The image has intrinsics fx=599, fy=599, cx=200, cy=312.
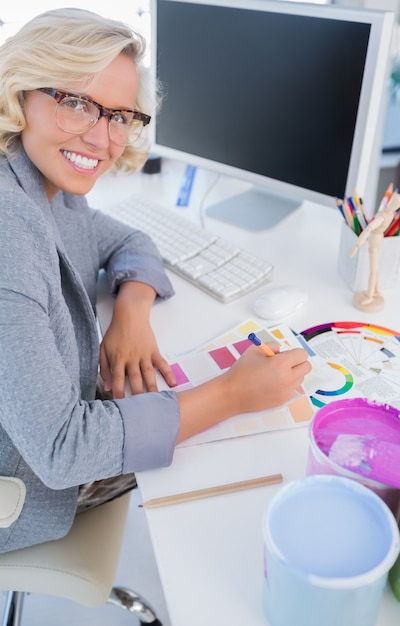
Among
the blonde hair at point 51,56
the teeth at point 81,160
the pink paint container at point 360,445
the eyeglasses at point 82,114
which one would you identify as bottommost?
the pink paint container at point 360,445

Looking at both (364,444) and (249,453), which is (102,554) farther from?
(364,444)

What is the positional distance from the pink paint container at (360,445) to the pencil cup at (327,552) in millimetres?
37

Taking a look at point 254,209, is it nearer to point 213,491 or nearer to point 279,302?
point 279,302

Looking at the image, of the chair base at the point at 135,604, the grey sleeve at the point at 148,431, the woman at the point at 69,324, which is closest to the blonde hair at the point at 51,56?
the woman at the point at 69,324

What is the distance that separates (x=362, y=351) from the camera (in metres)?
0.89

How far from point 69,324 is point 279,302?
13.7 inches

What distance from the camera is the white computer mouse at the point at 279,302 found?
0.96m

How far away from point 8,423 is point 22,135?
0.42 m

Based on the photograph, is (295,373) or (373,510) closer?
(373,510)

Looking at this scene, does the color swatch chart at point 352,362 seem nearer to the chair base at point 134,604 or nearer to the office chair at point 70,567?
the office chair at point 70,567

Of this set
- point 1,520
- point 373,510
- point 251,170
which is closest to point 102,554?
point 1,520

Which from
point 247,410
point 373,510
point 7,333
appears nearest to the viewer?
point 373,510

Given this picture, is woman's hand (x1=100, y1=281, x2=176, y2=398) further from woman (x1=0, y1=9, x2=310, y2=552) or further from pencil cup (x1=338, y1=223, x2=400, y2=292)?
pencil cup (x1=338, y1=223, x2=400, y2=292)

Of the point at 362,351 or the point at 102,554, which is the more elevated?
the point at 362,351
